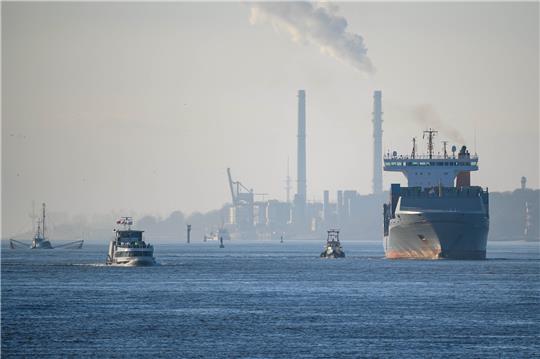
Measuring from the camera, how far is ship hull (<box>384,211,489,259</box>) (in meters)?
175

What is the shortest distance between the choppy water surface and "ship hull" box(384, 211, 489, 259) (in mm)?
12618

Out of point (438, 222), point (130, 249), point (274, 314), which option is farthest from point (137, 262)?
point (274, 314)

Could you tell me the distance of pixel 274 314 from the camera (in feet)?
332

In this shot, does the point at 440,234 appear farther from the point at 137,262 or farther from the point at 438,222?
the point at 137,262

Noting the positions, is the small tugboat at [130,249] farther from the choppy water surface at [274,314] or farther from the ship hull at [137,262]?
the choppy water surface at [274,314]

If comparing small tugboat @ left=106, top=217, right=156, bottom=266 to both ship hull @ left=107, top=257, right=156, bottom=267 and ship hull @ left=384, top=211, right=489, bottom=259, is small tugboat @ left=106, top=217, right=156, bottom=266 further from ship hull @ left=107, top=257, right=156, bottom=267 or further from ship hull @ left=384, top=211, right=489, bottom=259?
ship hull @ left=384, top=211, right=489, bottom=259

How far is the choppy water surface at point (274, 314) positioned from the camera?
79.6m

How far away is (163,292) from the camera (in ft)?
412

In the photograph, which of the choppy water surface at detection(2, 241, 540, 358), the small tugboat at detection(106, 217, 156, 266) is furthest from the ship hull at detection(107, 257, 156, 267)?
the choppy water surface at detection(2, 241, 540, 358)

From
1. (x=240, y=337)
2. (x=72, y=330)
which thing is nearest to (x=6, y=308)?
(x=72, y=330)

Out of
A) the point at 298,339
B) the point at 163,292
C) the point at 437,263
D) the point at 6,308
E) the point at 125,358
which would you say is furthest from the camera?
the point at 437,263

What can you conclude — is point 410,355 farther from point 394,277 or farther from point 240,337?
point 394,277

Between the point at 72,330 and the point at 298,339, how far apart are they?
52.3ft

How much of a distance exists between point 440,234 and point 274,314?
3129 inches
